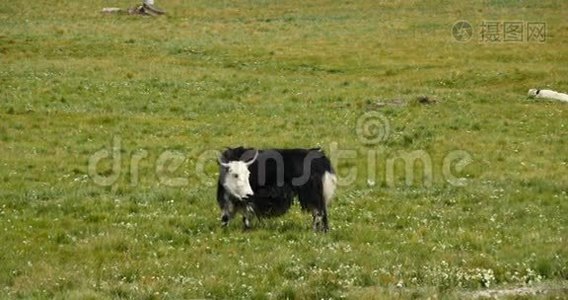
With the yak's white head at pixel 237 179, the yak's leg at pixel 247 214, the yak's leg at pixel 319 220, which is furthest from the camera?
the yak's leg at pixel 247 214

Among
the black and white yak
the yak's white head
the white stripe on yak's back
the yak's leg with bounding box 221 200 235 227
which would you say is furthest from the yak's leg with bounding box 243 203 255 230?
the white stripe on yak's back

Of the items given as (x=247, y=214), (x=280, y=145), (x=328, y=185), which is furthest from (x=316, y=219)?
(x=280, y=145)

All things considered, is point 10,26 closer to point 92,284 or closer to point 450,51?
point 450,51

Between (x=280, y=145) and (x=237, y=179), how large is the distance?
36.5ft

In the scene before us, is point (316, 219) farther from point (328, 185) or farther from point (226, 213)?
point (226, 213)

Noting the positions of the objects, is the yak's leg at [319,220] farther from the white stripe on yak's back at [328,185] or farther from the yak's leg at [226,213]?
the yak's leg at [226,213]

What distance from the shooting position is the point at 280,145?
27.8 metres

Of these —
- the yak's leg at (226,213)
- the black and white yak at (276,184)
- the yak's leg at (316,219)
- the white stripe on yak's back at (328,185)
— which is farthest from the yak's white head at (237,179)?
the white stripe on yak's back at (328,185)

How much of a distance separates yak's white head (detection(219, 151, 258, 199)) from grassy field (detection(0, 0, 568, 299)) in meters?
0.83

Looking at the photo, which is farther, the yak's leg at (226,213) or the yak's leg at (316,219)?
the yak's leg at (226,213)

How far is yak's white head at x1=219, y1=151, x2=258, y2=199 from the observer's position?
54.5 feet

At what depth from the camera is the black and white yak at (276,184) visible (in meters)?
16.9

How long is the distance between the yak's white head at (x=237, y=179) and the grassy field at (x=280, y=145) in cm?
83

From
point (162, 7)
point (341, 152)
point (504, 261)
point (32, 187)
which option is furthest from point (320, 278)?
point (162, 7)
